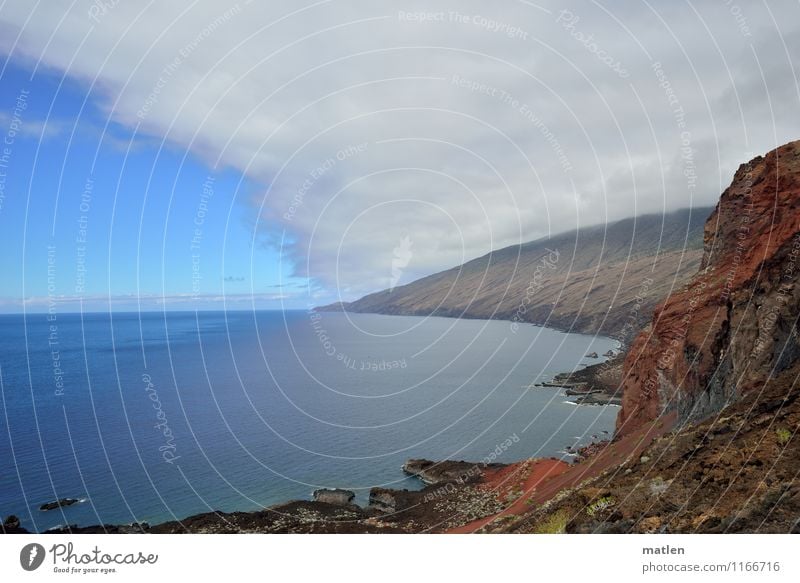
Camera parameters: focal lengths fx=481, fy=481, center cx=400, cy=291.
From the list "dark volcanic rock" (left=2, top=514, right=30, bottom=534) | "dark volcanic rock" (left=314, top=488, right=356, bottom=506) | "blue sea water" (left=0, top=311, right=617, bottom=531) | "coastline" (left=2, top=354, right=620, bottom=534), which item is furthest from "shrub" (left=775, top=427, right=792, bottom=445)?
"dark volcanic rock" (left=2, top=514, right=30, bottom=534)

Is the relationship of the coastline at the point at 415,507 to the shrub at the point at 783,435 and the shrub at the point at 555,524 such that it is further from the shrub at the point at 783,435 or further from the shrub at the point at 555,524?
the shrub at the point at 783,435

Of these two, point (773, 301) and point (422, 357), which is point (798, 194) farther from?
point (422, 357)

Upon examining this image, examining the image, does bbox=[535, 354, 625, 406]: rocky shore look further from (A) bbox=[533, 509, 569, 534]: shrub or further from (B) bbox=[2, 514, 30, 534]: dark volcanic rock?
(B) bbox=[2, 514, 30, 534]: dark volcanic rock

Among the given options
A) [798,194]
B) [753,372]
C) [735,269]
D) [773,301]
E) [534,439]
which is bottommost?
[534,439]

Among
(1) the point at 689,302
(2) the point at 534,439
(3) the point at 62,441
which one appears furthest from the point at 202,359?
(1) the point at 689,302

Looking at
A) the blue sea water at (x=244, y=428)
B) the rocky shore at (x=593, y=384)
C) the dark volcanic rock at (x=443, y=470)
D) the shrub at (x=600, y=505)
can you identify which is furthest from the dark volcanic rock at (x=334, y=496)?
the rocky shore at (x=593, y=384)

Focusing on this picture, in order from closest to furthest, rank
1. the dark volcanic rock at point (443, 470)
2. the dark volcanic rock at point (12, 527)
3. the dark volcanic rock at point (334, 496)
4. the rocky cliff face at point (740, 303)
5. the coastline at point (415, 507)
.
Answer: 1. the rocky cliff face at point (740, 303)
2. the dark volcanic rock at point (12, 527)
3. the coastline at point (415, 507)
4. the dark volcanic rock at point (334, 496)
5. the dark volcanic rock at point (443, 470)

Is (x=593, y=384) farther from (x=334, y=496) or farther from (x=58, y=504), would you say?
(x=58, y=504)
